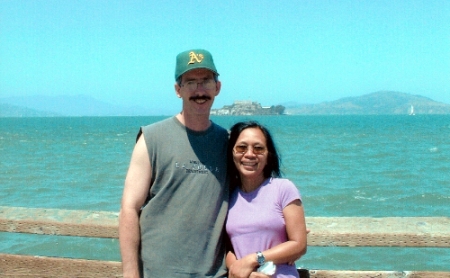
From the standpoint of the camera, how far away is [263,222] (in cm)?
263

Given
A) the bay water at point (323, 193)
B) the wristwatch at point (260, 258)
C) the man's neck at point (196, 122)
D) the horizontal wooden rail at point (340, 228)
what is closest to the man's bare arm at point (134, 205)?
the man's neck at point (196, 122)

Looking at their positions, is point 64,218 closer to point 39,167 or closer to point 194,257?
point 194,257

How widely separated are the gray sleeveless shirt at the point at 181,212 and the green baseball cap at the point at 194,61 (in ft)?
1.12

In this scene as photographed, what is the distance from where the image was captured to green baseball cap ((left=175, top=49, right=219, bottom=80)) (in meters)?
2.70

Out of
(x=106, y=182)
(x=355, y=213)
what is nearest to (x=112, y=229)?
(x=355, y=213)

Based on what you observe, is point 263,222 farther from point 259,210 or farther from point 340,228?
point 340,228

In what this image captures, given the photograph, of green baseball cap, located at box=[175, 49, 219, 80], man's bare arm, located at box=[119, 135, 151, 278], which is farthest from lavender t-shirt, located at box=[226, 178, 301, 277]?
green baseball cap, located at box=[175, 49, 219, 80]

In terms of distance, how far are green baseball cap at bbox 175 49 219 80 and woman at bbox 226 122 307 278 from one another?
0.37 m

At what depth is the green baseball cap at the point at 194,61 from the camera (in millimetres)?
2701

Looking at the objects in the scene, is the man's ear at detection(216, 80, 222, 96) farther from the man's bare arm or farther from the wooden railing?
the wooden railing

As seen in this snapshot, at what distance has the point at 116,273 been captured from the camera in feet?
9.93

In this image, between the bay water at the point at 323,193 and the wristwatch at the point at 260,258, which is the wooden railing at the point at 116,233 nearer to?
the wristwatch at the point at 260,258

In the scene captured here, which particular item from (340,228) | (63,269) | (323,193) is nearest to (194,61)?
(340,228)

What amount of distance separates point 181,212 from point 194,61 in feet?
2.54
